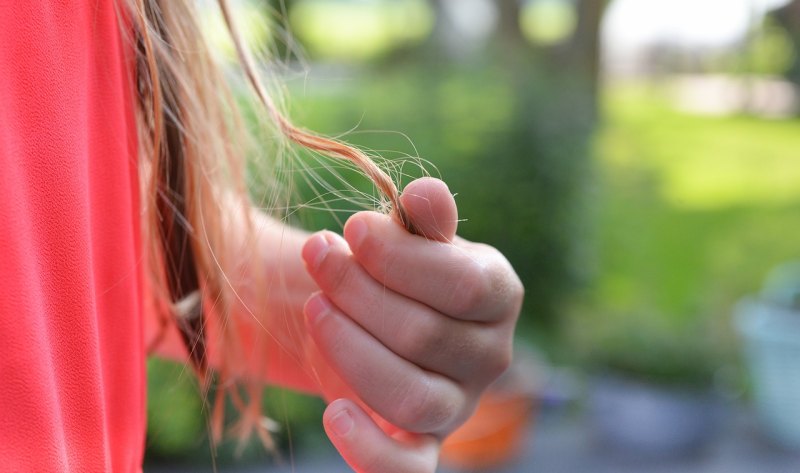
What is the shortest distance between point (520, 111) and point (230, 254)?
3148mm

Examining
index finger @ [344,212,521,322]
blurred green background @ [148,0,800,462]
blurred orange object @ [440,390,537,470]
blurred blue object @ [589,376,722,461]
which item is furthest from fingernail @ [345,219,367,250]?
blurred blue object @ [589,376,722,461]

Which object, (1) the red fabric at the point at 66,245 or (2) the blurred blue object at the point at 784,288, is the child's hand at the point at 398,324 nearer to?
(1) the red fabric at the point at 66,245

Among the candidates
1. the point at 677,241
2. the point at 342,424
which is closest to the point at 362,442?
the point at 342,424

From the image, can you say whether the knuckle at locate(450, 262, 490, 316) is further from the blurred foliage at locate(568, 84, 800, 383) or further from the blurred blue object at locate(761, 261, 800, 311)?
the blurred blue object at locate(761, 261, 800, 311)

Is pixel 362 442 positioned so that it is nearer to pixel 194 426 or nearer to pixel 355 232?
pixel 355 232

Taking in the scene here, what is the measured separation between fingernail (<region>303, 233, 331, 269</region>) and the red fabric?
6.5 inches

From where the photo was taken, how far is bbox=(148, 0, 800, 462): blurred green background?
3.82 m

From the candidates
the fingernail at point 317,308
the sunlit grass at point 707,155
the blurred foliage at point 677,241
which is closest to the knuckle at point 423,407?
the fingernail at point 317,308

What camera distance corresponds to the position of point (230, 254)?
991 mm

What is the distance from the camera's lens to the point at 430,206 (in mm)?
684

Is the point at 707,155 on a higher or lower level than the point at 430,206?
lower

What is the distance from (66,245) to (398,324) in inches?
11.5

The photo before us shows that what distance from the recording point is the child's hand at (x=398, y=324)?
730mm

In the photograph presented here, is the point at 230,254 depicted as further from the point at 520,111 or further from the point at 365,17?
the point at 365,17
